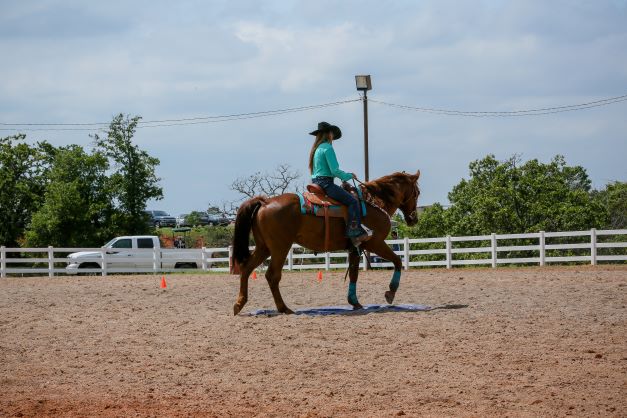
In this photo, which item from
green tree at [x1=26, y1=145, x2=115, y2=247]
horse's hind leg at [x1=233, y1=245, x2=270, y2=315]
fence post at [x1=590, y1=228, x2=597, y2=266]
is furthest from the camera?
green tree at [x1=26, y1=145, x2=115, y2=247]

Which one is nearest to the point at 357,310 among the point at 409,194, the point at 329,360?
the point at 409,194

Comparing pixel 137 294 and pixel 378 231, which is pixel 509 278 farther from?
pixel 137 294

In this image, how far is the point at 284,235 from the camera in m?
13.4

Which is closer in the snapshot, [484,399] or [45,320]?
[484,399]

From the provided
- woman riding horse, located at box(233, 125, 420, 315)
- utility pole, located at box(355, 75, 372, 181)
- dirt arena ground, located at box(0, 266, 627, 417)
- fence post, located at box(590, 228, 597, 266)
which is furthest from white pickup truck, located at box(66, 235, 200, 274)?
woman riding horse, located at box(233, 125, 420, 315)

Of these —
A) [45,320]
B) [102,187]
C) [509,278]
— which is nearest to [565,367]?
[45,320]

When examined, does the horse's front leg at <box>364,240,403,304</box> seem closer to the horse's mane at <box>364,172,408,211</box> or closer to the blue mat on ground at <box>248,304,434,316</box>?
the blue mat on ground at <box>248,304,434,316</box>

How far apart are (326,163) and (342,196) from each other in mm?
551

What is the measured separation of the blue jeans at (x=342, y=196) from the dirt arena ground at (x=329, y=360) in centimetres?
156

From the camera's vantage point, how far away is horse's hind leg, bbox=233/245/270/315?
1346 cm

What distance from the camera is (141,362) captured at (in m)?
10.1

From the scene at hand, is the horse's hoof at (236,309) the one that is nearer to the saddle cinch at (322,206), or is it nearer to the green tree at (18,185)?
the saddle cinch at (322,206)

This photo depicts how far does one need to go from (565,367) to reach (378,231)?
5.28m

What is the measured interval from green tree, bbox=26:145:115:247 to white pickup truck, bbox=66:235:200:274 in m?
A: 12.3
